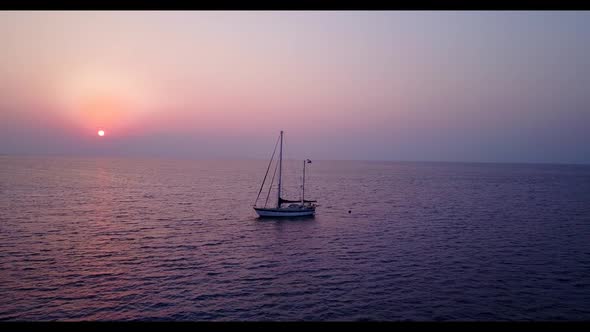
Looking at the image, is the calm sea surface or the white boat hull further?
the white boat hull

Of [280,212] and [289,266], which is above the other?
[280,212]

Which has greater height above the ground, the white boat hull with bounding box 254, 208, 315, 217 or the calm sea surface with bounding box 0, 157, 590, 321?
the white boat hull with bounding box 254, 208, 315, 217

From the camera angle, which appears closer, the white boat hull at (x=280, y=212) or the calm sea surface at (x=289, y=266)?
the calm sea surface at (x=289, y=266)

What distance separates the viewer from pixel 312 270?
34.1 m

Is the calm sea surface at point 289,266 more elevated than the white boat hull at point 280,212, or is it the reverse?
the white boat hull at point 280,212

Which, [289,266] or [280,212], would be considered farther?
[280,212]

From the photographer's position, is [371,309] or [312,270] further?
[312,270]

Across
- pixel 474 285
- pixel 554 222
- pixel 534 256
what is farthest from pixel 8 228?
pixel 554 222

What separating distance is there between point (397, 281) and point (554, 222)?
4518 cm
